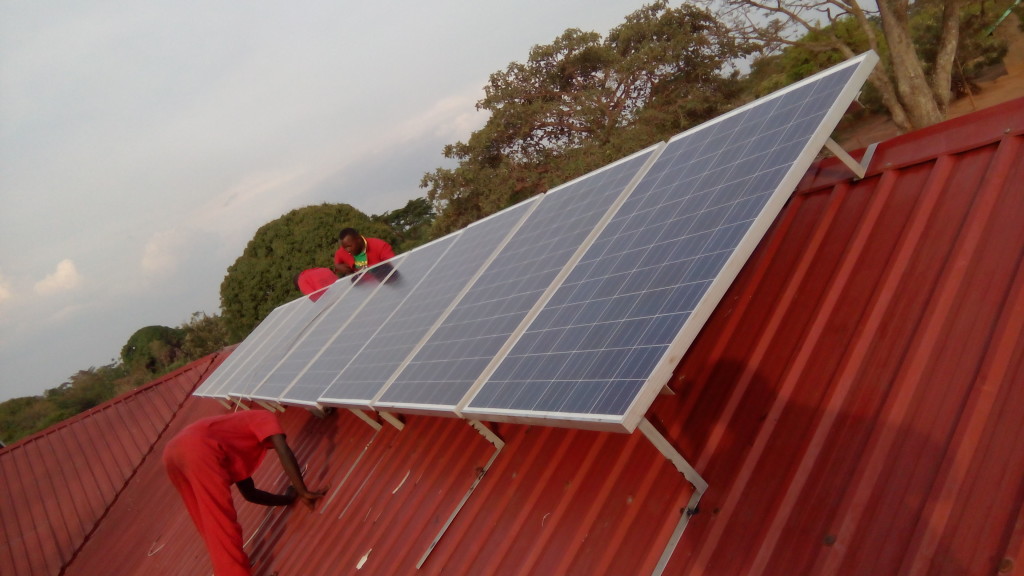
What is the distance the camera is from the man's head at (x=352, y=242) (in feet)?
37.6

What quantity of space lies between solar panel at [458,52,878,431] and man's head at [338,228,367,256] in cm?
740

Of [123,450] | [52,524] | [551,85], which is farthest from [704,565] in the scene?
[551,85]

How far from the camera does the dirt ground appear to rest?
24.5 metres

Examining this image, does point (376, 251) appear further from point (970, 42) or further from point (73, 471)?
point (970, 42)

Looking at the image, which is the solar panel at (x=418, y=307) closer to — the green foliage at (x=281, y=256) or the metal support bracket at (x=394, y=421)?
the metal support bracket at (x=394, y=421)

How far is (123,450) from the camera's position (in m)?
14.1

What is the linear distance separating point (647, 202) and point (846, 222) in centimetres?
127

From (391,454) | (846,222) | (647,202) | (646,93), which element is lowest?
(391,454)

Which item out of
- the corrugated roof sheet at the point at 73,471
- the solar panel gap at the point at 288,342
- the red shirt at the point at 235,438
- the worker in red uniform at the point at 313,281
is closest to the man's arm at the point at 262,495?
the red shirt at the point at 235,438

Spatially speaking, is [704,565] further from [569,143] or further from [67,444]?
[569,143]

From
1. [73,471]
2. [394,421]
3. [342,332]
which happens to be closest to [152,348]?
[73,471]

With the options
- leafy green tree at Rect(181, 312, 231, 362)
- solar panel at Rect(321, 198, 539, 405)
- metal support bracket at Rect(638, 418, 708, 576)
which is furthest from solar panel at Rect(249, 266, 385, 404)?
leafy green tree at Rect(181, 312, 231, 362)

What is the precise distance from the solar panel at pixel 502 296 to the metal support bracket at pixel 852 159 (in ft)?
5.09

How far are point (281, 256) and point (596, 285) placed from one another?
96.5 feet
